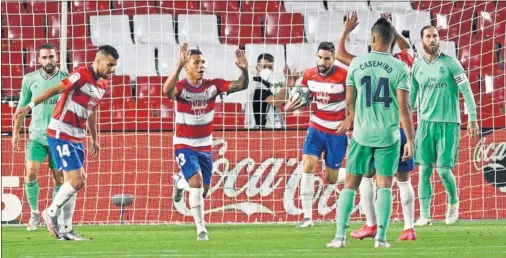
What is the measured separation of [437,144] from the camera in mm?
12633

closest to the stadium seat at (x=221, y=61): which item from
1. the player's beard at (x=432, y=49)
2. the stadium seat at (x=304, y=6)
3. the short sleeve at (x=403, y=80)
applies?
the stadium seat at (x=304, y=6)

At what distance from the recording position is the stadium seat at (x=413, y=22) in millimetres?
17078

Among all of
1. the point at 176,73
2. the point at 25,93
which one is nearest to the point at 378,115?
the point at 176,73

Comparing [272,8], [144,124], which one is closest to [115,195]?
[144,124]

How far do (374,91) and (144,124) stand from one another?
257 inches

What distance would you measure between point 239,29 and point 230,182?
11.0 feet

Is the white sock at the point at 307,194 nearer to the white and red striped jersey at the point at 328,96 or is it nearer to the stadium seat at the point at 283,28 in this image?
the white and red striped jersey at the point at 328,96

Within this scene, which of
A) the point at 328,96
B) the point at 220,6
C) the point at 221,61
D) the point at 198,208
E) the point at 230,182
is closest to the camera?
the point at 198,208

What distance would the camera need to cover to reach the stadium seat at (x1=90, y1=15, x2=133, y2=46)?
55.6 ft

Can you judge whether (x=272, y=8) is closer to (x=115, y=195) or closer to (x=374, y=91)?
(x=115, y=195)

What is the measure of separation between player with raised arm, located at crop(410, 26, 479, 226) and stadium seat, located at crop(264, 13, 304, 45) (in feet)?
14.8

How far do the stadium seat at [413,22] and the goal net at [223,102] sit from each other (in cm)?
2

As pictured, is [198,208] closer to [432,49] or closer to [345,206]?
[345,206]

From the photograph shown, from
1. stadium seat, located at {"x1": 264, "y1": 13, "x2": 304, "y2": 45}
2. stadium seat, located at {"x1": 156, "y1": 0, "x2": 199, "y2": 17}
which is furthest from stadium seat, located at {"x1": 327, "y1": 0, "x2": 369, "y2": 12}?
stadium seat, located at {"x1": 156, "y1": 0, "x2": 199, "y2": 17}
